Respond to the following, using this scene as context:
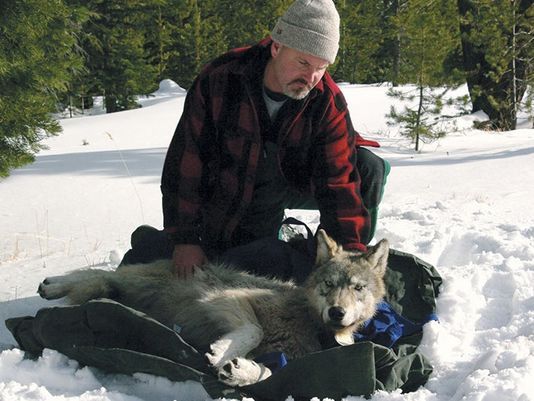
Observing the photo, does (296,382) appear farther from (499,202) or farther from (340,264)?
(499,202)

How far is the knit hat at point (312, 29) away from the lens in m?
3.36

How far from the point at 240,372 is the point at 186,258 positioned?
3.78 ft

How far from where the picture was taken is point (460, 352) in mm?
3203

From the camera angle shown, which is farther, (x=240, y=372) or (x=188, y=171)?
(x=188, y=171)

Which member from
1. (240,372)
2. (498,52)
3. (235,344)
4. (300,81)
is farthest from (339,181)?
(498,52)

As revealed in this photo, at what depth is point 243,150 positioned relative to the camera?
3.74 metres

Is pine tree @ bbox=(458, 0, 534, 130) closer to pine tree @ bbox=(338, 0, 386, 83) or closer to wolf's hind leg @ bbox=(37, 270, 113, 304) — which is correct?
wolf's hind leg @ bbox=(37, 270, 113, 304)

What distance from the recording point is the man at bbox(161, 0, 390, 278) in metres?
3.68

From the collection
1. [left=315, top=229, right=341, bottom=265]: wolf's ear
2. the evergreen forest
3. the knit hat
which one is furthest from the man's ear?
the evergreen forest

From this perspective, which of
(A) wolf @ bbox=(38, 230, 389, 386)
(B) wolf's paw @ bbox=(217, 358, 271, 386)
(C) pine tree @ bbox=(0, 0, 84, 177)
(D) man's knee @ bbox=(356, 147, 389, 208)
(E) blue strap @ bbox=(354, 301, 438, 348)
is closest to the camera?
(B) wolf's paw @ bbox=(217, 358, 271, 386)

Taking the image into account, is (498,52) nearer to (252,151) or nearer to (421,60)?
(421,60)

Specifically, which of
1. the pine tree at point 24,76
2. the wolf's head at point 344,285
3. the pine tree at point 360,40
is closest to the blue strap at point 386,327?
the wolf's head at point 344,285

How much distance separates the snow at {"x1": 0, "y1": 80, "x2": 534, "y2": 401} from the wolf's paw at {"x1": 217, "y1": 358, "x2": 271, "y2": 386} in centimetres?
17

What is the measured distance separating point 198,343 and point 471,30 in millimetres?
12199
